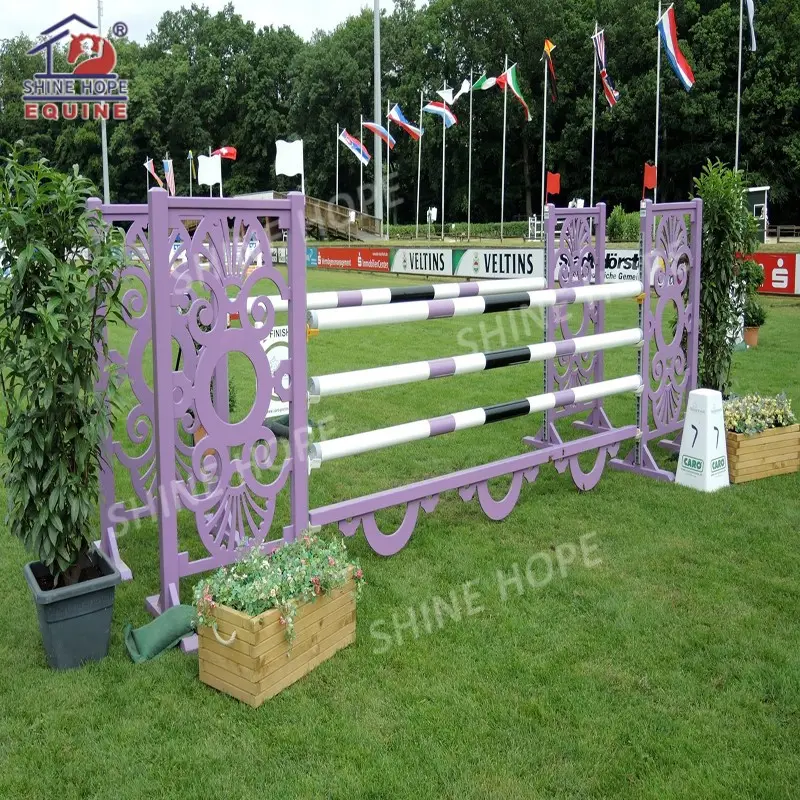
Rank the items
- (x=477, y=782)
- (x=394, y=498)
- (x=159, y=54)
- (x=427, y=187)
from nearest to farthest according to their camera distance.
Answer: (x=477, y=782), (x=394, y=498), (x=427, y=187), (x=159, y=54)

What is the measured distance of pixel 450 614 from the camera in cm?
387

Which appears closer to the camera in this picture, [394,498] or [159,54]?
[394,498]

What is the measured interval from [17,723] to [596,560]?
2.81 m

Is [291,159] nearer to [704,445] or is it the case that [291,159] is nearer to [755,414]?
[755,414]

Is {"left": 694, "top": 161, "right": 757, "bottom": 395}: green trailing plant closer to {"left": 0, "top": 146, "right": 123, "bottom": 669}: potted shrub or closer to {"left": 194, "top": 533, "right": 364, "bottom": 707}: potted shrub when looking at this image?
{"left": 194, "top": 533, "right": 364, "bottom": 707}: potted shrub

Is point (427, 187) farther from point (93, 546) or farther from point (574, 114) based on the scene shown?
point (93, 546)

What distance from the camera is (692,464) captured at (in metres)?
5.62

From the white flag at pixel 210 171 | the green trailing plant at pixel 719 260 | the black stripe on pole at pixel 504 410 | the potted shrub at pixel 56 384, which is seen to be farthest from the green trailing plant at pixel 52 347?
the white flag at pixel 210 171

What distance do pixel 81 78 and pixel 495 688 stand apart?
147 feet

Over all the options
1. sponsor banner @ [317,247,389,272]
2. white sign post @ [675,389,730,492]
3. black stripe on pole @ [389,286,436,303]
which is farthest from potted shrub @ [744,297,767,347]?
sponsor banner @ [317,247,389,272]

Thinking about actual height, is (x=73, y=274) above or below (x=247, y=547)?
above

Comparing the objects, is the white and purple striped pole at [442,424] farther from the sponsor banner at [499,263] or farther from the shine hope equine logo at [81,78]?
the shine hope equine logo at [81,78]

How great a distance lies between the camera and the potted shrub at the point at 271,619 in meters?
3.14

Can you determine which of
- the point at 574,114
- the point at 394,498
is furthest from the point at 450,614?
the point at 574,114
